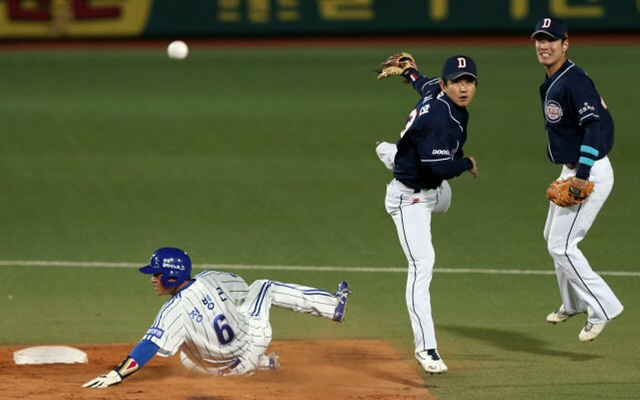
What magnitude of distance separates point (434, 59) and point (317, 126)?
4749 millimetres

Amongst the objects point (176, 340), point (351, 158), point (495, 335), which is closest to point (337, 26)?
point (351, 158)

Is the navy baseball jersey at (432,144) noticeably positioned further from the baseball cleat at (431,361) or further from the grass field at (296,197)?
the grass field at (296,197)

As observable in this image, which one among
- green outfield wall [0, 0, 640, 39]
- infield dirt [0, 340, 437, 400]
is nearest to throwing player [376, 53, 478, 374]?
infield dirt [0, 340, 437, 400]

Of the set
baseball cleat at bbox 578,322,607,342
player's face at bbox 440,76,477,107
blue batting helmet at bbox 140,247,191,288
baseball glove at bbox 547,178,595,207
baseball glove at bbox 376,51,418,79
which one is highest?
player's face at bbox 440,76,477,107

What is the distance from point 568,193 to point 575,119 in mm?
510

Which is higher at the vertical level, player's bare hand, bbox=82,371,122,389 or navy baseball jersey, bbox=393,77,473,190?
navy baseball jersey, bbox=393,77,473,190

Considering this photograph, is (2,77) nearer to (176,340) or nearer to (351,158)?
(351,158)

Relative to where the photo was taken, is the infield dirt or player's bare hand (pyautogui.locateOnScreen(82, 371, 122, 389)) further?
the infield dirt

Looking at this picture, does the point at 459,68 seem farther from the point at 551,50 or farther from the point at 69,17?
the point at 69,17

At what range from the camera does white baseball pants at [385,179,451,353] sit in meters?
7.98

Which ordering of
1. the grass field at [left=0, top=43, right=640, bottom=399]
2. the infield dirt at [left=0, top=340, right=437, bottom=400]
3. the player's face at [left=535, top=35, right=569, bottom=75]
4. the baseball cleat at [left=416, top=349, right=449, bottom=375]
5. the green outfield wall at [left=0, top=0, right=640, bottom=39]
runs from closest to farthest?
the infield dirt at [left=0, top=340, right=437, bottom=400] < the baseball cleat at [left=416, top=349, right=449, bottom=375] < the player's face at [left=535, top=35, right=569, bottom=75] < the grass field at [left=0, top=43, right=640, bottom=399] < the green outfield wall at [left=0, top=0, right=640, bottom=39]

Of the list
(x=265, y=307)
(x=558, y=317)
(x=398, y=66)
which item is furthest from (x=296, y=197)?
(x=265, y=307)

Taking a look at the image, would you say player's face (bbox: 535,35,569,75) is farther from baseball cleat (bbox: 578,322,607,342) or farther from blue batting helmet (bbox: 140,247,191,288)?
blue batting helmet (bbox: 140,247,191,288)

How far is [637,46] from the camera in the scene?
75.0 feet
